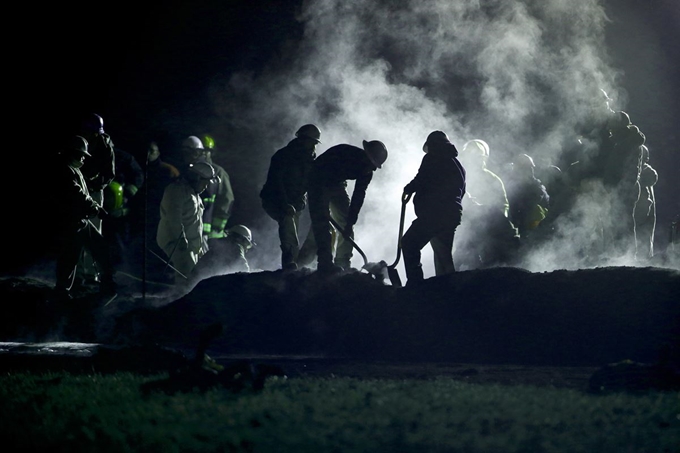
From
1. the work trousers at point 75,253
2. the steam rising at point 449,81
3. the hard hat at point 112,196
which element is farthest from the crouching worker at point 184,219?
the work trousers at point 75,253

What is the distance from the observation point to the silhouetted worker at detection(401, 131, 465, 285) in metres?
11.0

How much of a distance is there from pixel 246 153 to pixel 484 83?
16.9ft

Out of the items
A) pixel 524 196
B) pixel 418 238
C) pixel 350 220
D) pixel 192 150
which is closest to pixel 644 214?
pixel 524 196

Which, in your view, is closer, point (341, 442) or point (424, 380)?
point (341, 442)

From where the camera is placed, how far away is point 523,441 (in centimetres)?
548

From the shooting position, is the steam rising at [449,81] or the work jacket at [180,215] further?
the steam rising at [449,81]

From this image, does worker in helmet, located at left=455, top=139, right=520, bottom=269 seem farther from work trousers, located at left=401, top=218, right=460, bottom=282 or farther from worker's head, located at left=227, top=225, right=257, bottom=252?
worker's head, located at left=227, top=225, right=257, bottom=252

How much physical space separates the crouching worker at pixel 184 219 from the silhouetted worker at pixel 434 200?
16.9ft

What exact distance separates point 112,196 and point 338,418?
9.61m

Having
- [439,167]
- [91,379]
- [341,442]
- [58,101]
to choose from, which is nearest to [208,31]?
[58,101]

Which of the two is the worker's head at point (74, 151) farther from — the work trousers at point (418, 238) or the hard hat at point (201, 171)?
the hard hat at point (201, 171)

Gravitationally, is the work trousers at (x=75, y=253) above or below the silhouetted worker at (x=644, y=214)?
below

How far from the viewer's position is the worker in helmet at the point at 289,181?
12.3 metres

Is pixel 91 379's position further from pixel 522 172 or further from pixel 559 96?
pixel 559 96
